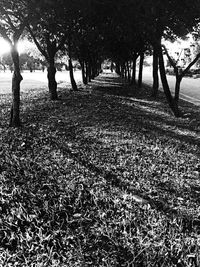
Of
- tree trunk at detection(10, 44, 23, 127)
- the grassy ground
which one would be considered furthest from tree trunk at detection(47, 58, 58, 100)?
the grassy ground

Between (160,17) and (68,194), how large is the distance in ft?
32.7

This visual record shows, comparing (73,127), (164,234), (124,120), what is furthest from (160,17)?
(164,234)

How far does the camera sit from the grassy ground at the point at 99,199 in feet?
11.0

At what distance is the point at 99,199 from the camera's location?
4645 mm

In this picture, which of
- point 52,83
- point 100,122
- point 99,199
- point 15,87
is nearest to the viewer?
point 99,199

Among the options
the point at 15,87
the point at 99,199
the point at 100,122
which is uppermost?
the point at 15,87

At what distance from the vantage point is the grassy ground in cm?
334

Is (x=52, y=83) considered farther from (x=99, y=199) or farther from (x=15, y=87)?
(x=99, y=199)

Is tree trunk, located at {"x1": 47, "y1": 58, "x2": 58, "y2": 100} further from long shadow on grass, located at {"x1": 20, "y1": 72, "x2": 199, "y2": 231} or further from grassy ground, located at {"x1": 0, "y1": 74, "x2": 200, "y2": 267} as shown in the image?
grassy ground, located at {"x1": 0, "y1": 74, "x2": 200, "y2": 267}

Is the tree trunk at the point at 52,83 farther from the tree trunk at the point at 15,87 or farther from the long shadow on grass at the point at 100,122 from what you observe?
the tree trunk at the point at 15,87

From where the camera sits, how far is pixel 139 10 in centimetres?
1223

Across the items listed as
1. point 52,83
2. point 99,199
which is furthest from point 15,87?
point 52,83

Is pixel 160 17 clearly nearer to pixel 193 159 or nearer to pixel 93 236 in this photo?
pixel 193 159

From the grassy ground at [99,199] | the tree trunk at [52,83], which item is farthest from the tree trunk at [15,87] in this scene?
the tree trunk at [52,83]
